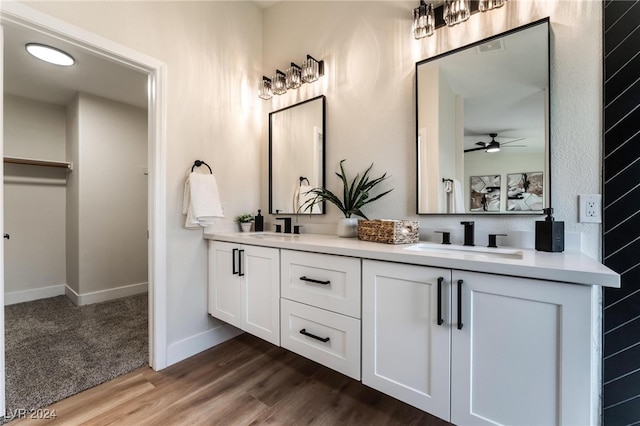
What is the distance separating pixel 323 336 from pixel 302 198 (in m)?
1.09

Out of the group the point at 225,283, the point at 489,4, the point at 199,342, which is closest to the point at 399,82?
the point at 489,4

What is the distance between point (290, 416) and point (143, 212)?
3.17 meters

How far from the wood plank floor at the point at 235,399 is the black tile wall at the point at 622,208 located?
76cm

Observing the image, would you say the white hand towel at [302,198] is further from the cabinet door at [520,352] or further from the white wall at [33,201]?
the white wall at [33,201]

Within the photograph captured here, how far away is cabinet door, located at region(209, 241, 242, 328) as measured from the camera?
75.7 inches

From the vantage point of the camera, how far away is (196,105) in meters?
2.08

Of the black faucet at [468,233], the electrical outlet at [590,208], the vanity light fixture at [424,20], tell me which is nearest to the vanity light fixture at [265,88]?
the vanity light fixture at [424,20]

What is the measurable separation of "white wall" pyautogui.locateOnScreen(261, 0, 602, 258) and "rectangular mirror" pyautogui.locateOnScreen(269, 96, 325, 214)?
0.27 ft

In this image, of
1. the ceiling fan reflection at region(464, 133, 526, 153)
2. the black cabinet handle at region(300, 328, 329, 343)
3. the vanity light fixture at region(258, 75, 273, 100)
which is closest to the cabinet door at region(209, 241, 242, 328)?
the black cabinet handle at region(300, 328, 329, 343)

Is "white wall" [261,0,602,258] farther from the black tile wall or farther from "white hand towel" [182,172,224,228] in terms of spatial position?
"white hand towel" [182,172,224,228]

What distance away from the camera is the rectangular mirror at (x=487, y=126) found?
1367 mm

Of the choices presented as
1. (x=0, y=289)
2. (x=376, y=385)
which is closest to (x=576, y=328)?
(x=376, y=385)

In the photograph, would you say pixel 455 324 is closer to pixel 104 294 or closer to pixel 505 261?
pixel 505 261

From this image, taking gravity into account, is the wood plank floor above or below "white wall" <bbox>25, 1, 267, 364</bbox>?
below
